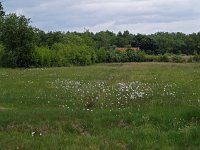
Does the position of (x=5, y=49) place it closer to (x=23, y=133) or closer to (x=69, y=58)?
(x=69, y=58)

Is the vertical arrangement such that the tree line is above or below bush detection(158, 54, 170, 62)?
above

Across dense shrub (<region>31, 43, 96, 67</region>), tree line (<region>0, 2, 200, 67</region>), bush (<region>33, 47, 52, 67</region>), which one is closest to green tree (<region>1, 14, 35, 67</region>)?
tree line (<region>0, 2, 200, 67</region>)

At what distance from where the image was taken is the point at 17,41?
82.4m

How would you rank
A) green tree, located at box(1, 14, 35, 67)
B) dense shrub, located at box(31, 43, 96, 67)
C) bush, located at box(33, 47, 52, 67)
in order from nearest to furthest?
green tree, located at box(1, 14, 35, 67) → bush, located at box(33, 47, 52, 67) → dense shrub, located at box(31, 43, 96, 67)

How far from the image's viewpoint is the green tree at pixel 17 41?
269 ft

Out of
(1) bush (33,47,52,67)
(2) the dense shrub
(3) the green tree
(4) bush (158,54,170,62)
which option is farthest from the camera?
(4) bush (158,54,170,62)

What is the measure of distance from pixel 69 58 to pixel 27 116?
90.1 m

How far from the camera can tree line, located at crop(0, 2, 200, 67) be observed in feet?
271

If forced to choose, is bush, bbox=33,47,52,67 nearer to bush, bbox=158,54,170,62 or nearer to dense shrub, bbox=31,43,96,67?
dense shrub, bbox=31,43,96,67

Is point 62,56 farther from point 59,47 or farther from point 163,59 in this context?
point 163,59

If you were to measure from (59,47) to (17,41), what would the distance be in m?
20.7

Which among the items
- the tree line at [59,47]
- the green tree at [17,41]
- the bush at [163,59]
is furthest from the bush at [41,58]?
the bush at [163,59]

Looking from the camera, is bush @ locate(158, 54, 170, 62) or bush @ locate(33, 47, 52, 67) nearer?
bush @ locate(33, 47, 52, 67)

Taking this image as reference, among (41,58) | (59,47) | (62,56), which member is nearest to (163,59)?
(59,47)
